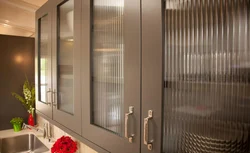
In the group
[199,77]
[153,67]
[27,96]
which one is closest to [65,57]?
[153,67]

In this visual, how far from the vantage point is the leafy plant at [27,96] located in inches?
96.7

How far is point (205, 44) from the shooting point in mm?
521

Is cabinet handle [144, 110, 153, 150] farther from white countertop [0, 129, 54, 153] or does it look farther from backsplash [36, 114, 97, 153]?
white countertop [0, 129, 54, 153]

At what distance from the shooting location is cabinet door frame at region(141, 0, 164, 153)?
2.02 feet

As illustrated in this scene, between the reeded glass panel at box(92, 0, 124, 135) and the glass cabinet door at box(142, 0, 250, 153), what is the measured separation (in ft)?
0.61

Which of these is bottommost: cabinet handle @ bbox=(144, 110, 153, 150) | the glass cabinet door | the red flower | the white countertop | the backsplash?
the white countertop

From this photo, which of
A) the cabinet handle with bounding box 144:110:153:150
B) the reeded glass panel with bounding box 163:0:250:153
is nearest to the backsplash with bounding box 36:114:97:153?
the cabinet handle with bounding box 144:110:153:150

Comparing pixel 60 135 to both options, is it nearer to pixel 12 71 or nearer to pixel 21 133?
pixel 21 133

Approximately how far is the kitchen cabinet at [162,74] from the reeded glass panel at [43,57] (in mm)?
535

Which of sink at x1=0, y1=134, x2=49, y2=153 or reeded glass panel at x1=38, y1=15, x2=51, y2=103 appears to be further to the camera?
sink at x1=0, y1=134, x2=49, y2=153

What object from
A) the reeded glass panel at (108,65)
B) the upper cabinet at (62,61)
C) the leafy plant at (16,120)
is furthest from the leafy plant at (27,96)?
the reeded glass panel at (108,65)

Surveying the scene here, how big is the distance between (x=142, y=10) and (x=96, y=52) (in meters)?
0.38

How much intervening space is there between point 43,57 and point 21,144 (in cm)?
140

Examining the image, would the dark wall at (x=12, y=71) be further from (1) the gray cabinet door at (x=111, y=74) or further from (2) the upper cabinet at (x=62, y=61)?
(1) the gray cabinet door at (x=111, y=74)
